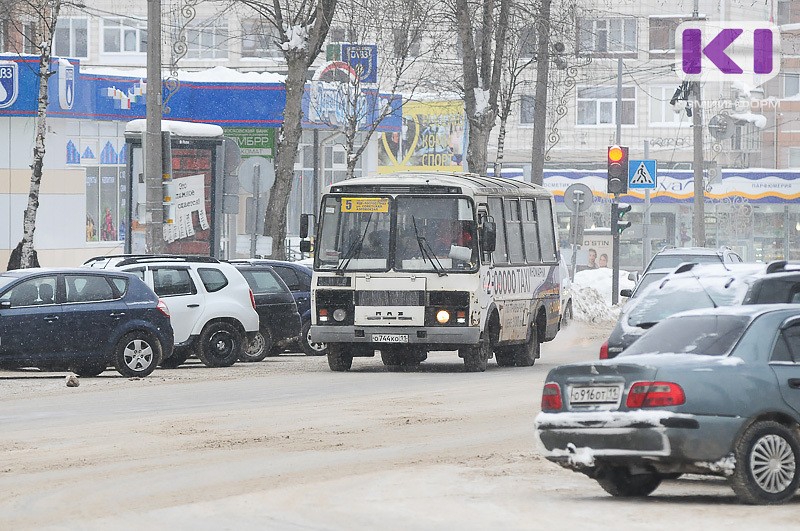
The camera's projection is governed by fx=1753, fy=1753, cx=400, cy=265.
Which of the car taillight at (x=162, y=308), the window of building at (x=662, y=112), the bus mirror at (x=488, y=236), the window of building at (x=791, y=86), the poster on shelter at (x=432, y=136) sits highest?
the window of building at (x=791, y=86)

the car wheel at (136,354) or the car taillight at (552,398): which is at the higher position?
the car taillight at (552,398)

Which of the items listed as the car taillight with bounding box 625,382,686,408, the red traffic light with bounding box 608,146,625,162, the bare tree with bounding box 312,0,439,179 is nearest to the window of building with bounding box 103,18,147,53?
the bare tree with bounding box 312,0,439,179

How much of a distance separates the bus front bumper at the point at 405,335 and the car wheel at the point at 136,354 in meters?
2.25

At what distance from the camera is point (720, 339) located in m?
11.4

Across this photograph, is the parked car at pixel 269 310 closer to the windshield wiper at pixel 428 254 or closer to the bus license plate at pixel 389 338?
the bus license plate at pixel 389 338

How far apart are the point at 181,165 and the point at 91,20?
39.5 m

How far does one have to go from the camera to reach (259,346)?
27156 millimetres

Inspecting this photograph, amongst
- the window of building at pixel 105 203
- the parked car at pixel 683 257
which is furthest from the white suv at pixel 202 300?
the window of building at pixel 105 203

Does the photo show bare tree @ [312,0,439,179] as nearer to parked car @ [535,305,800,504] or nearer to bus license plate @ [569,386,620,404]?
parked car @ [535,305,800,504]

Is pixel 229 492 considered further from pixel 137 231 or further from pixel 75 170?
pixel 75 170

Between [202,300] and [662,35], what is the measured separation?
63.0 m

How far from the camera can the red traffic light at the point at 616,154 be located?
40281mm

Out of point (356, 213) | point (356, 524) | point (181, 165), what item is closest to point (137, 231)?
point (181, 165)

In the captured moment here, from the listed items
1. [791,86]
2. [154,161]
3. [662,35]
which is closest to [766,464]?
[154,161]
